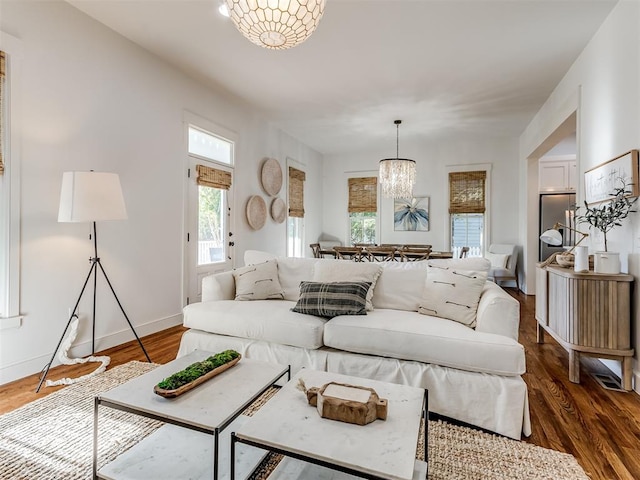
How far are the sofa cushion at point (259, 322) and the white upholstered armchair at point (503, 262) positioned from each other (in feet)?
16.1

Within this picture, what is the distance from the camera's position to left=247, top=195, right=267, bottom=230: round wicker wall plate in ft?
17.1

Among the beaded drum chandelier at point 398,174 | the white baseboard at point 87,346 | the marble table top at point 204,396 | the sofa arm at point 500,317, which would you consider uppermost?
the beaded drum chandelier at point 398,174

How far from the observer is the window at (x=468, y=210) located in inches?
269

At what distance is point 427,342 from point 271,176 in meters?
4.38

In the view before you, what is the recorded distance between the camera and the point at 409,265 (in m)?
2.87

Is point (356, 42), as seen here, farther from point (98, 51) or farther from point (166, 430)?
point (166, 430)

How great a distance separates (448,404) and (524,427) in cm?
40

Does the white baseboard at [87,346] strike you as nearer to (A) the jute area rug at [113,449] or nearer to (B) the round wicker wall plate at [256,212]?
(A) the jute area rug at [113,449]

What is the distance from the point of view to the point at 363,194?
25.4ft

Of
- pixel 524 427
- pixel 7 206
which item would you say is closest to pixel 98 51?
pixel 7 206

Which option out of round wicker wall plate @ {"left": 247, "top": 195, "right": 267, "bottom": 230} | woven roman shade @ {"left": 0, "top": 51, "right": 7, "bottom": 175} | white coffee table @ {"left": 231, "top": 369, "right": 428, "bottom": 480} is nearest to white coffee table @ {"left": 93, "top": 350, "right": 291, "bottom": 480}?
white coffee table @ {"left": 231, "top": 369, "right": 428, "bottom": 480}

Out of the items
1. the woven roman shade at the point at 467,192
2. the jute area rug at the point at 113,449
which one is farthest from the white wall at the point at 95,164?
the woven roman shade at the point at 467,192

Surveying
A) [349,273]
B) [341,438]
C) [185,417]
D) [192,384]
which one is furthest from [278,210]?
[341,438]

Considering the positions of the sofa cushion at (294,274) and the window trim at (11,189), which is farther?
the sofa cushion at (294,274)
